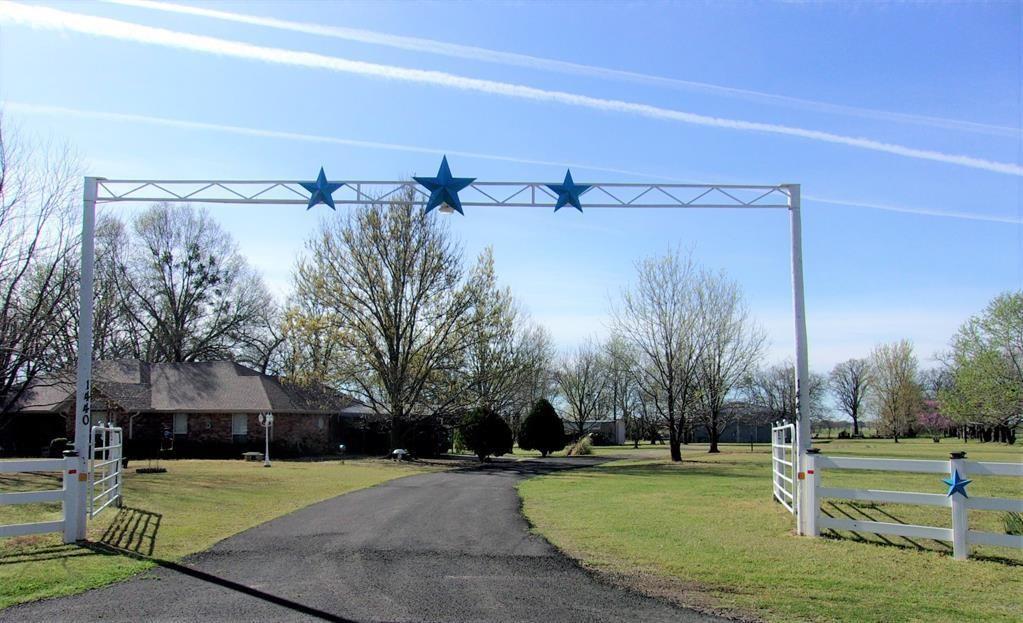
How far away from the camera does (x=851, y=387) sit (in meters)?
90.0

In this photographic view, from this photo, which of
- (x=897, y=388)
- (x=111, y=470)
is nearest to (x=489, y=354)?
(x=111, y=470)

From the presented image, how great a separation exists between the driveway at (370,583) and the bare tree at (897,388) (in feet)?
197

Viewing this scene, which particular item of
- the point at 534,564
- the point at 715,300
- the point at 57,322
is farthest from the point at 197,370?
the point at 534,564

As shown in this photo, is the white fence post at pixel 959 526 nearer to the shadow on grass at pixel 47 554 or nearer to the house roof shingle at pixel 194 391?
the shadow on grass at pixel 47 554

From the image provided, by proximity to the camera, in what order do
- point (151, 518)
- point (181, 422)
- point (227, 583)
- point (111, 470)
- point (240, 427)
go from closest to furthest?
point (227, 583) → point (151, 518) → point (111, 470) → point (181, 422) → point (240, 427)

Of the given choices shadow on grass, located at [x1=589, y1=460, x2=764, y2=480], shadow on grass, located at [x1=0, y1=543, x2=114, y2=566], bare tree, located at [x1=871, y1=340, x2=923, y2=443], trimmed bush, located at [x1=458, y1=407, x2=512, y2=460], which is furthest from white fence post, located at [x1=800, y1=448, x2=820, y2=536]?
bare tree, located at [x1=871, y1=340, x2=923, y2=443]

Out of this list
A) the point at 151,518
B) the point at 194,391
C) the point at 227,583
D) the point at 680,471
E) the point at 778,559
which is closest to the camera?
the point at 227,583

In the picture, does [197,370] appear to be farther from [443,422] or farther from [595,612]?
[595,612]

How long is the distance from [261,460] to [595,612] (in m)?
30.4

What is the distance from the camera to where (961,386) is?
42969mm

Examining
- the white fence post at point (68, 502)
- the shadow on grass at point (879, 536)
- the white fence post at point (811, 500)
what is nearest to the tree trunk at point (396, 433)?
the shadow on grass at point (879, 536)

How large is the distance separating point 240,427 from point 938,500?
34673 mm

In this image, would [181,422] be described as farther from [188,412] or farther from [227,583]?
[227,583]

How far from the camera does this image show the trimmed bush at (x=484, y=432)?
113ft
